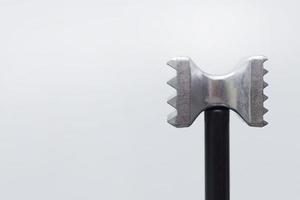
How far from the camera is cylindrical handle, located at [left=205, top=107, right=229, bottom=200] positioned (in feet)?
2.93

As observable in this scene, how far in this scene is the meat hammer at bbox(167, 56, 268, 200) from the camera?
876mm

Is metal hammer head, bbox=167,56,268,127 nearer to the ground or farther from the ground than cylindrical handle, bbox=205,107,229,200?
farther from the ground

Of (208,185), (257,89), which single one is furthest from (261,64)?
(208,185)

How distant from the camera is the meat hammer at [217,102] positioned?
88 centimetres

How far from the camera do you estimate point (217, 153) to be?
895 mm

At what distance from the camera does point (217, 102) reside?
2.92 ft

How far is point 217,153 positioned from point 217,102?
0.06m

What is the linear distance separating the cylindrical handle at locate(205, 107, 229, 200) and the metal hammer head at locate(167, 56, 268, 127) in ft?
0.05

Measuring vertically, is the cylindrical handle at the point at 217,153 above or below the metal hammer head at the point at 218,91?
below

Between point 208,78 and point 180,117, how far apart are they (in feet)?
0.19

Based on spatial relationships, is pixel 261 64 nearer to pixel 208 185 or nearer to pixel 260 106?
pixel 260 106

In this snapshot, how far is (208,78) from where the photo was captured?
0.89 m

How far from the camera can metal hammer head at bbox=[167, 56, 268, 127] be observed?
34.5 inches

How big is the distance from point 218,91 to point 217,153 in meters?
0.08
